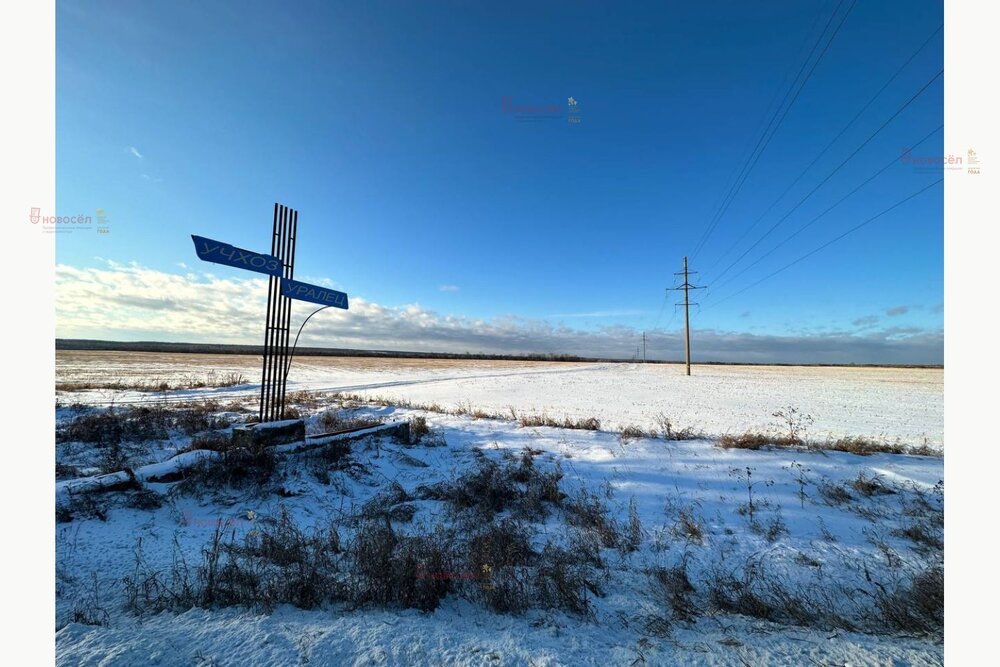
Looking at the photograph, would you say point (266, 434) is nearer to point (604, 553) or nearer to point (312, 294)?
point (312, 294)

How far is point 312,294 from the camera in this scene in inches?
320

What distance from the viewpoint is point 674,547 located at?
14.2 feet

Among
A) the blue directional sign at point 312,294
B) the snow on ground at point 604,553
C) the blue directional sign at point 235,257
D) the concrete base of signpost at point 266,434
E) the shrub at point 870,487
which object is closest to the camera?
the snow on ground at point 604,553

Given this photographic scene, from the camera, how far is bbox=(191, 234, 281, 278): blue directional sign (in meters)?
6.48

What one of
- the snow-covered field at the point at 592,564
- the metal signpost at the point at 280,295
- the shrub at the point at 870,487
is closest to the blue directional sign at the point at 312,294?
the metal signpost at the point at 280,295

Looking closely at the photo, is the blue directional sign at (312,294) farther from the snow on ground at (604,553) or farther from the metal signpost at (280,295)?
the snow on ground at (604,553)

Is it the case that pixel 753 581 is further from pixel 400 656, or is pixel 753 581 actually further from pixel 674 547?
pixel 400 656

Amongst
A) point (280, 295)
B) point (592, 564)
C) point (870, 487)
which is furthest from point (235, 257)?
point (870, 487)

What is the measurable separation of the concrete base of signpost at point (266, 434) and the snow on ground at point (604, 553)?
0.87 meters

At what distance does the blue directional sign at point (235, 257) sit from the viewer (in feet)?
21.3

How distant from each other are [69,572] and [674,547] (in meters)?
6.02

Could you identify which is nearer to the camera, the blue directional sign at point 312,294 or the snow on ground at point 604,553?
the snow on ground at point 604,553

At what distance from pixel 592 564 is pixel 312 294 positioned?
7482mm
